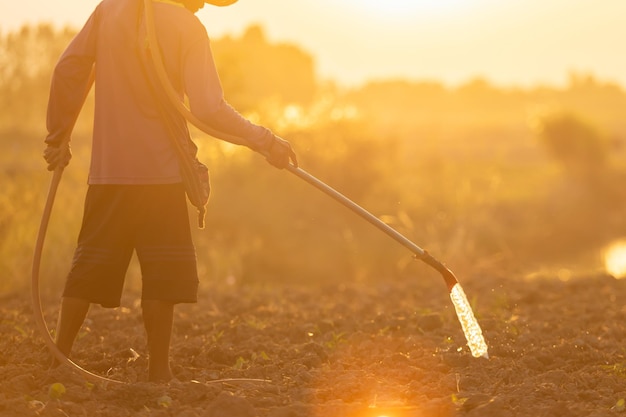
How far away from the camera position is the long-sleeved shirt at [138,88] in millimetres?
4641

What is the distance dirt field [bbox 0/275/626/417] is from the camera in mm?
4445

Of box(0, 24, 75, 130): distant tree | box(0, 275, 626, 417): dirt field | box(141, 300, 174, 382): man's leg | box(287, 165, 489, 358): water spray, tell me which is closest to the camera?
box(0, 275, 626, 417): dirt field

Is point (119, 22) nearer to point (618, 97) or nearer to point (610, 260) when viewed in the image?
point (610, 260)

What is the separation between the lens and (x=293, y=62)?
55.8 metres

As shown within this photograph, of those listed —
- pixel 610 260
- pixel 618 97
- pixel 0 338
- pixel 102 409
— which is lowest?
pixel 102 409

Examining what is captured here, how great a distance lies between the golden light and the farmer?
36.4ft

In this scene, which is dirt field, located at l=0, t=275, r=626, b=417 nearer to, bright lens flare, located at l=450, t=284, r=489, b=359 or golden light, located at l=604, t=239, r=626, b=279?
bright lens flare, located at l=450, t=284, r=489, b=359

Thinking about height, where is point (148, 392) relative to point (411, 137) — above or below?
below

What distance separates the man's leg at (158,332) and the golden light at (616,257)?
36.3 ft

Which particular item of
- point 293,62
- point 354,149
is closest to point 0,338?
point 354,149

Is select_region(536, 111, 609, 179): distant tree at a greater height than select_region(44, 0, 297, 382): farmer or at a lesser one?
greater

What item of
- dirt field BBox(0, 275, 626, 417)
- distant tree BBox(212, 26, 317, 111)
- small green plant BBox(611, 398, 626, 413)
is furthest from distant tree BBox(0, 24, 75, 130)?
small green plant BBox(611, 398, 626, 413)

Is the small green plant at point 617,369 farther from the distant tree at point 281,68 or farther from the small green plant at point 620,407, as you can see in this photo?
the distant tree at point 281,68

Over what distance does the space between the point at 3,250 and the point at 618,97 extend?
→ 8871 cm
